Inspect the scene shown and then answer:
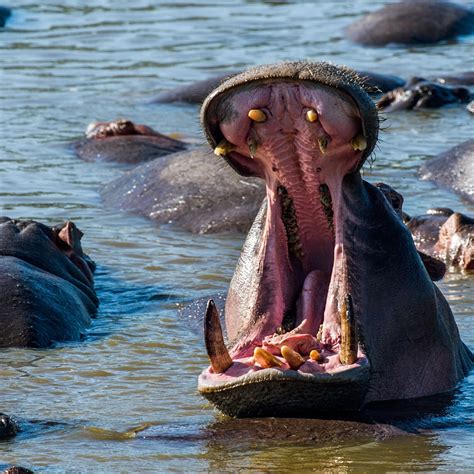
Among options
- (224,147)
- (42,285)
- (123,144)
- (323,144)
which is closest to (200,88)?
(123,144)

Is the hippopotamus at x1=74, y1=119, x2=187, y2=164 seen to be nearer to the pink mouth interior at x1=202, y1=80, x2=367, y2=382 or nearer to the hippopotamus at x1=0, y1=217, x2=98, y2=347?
the hippopotamus at x1=0, y1=217, x2=98, y2=347

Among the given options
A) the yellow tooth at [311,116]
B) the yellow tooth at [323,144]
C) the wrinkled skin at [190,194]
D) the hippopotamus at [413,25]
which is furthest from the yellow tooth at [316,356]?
the hippopotamus at [413,25]

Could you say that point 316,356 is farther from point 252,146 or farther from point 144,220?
point 144,220

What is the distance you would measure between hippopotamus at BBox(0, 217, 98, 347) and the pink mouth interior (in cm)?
161

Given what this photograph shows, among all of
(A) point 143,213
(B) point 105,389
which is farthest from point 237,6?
(B) point 105,389

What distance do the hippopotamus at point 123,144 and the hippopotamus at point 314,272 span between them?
6708mm

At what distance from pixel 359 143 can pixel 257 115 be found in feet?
1.18

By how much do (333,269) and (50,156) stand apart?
24.6 ft

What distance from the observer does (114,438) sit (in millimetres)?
5762

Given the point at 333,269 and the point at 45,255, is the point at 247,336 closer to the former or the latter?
the point at 333,269

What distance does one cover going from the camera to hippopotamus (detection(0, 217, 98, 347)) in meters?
7.21

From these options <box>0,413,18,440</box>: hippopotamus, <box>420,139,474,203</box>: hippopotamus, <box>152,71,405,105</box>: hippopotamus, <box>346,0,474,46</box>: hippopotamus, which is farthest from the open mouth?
<box>346,0,474,46</box>: hippopotamus

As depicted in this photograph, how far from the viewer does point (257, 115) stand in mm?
5297

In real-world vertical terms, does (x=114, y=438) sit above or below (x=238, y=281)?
below
